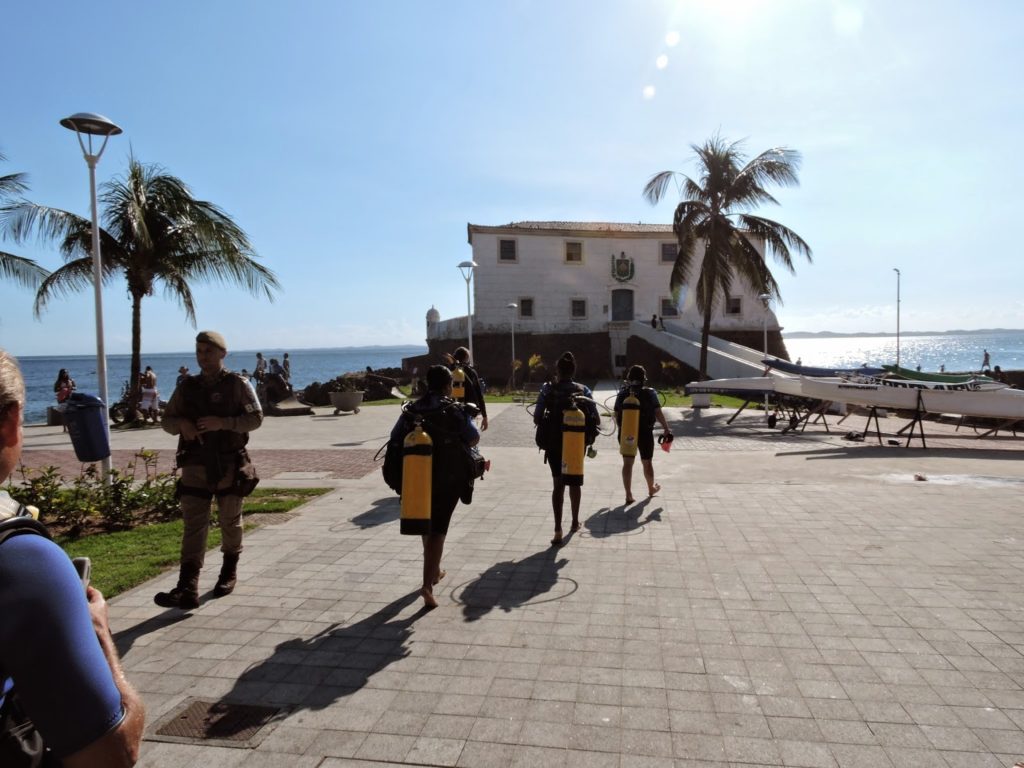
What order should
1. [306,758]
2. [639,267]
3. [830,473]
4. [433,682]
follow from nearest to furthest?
[306,758], [433,682], [830,473], [639,267]

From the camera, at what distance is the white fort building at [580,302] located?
40.7 metres

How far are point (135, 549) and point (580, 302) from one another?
3727cm

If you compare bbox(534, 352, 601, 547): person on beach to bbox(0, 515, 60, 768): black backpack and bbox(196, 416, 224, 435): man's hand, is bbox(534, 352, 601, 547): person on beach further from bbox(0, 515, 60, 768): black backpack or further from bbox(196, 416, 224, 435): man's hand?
bbox(0, 515, 60, 768): black backpack

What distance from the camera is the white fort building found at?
40688mm

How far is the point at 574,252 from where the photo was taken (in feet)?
138

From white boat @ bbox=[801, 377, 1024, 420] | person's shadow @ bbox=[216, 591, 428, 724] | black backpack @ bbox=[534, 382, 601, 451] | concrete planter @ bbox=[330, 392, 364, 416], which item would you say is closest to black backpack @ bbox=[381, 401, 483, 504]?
person's shadow @ bbox=[216, 591, 428, 724]

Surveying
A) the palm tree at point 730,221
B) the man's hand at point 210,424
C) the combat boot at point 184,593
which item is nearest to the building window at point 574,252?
the palm tree at point 730,221

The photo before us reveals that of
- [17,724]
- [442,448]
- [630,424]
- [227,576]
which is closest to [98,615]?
[17,724]

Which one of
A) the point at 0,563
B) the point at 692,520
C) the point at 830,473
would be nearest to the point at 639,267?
the point at 830,473

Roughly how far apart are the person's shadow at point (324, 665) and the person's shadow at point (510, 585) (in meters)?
0.50

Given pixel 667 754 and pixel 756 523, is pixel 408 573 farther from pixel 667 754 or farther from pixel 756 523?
pixel 756 523

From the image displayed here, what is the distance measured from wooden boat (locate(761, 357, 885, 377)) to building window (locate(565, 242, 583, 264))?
22760mm

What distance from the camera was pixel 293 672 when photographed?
384 cm

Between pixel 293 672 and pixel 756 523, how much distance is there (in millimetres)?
5282
